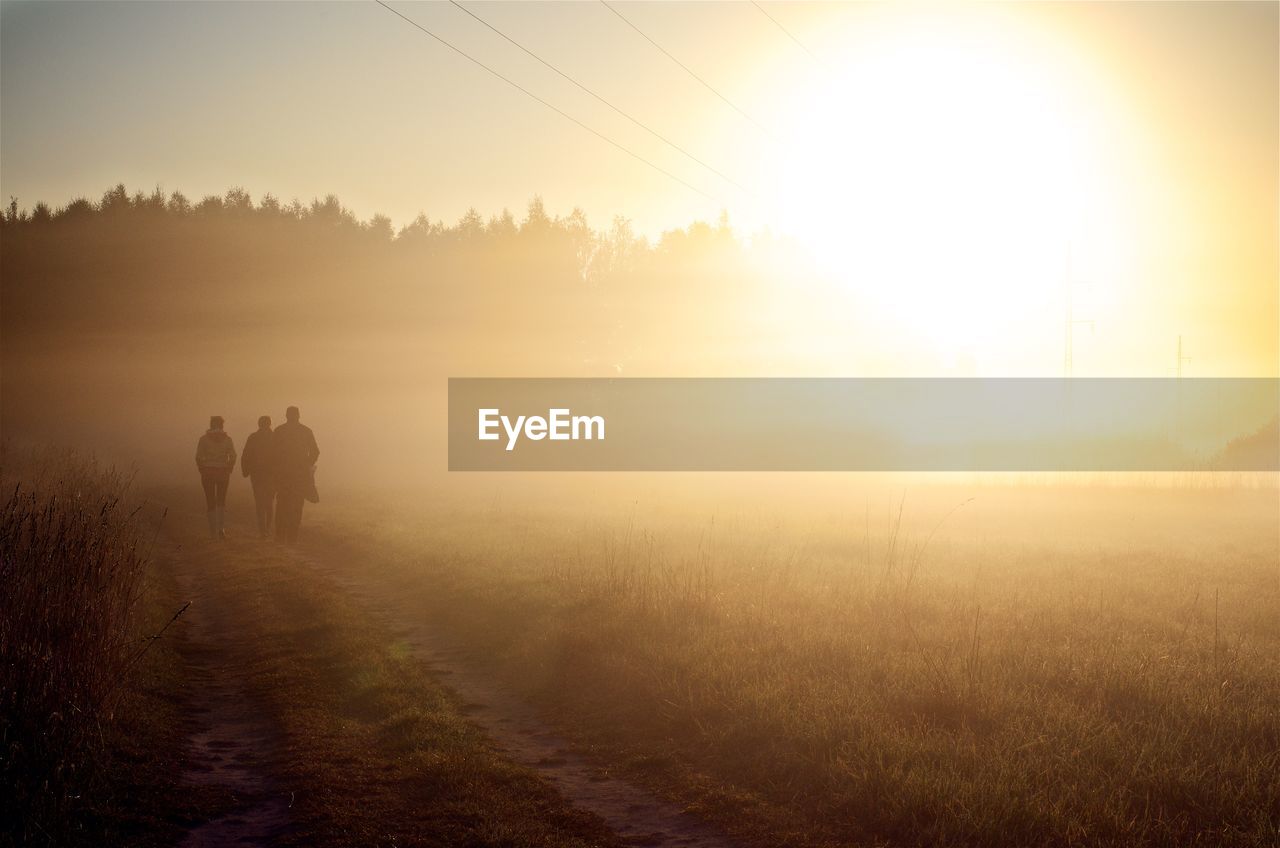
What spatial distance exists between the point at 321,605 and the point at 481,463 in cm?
4050

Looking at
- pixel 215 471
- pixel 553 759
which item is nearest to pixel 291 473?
pixel 215 471

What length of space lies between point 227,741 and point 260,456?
13.9 metres

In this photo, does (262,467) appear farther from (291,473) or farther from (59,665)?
(59,665)

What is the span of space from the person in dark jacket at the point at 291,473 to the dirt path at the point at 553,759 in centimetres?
835

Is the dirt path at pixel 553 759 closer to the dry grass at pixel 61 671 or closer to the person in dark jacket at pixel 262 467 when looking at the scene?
the dry grass at pixel 61 671

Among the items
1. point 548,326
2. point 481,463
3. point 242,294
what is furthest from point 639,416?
point 242,294

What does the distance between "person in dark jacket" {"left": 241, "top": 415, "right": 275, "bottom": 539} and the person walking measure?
1.50 feet

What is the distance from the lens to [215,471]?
21312mm

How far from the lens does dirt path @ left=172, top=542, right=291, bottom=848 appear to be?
649 cm

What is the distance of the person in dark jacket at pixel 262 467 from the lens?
2112cm

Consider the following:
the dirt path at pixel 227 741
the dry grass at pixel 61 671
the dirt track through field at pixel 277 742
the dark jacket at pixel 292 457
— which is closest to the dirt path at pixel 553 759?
the dirt track through field at pixel 277 742

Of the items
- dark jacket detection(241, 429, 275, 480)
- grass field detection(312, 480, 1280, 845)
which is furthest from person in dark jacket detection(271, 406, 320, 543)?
grass field detection(312, 480, 1280, 845)

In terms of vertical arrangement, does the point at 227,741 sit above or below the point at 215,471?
below

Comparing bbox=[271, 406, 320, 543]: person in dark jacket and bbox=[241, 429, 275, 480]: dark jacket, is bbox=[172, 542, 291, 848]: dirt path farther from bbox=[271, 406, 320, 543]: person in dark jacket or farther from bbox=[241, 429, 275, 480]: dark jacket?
bbox=[241, 429, 275, 480]: dark jacket
